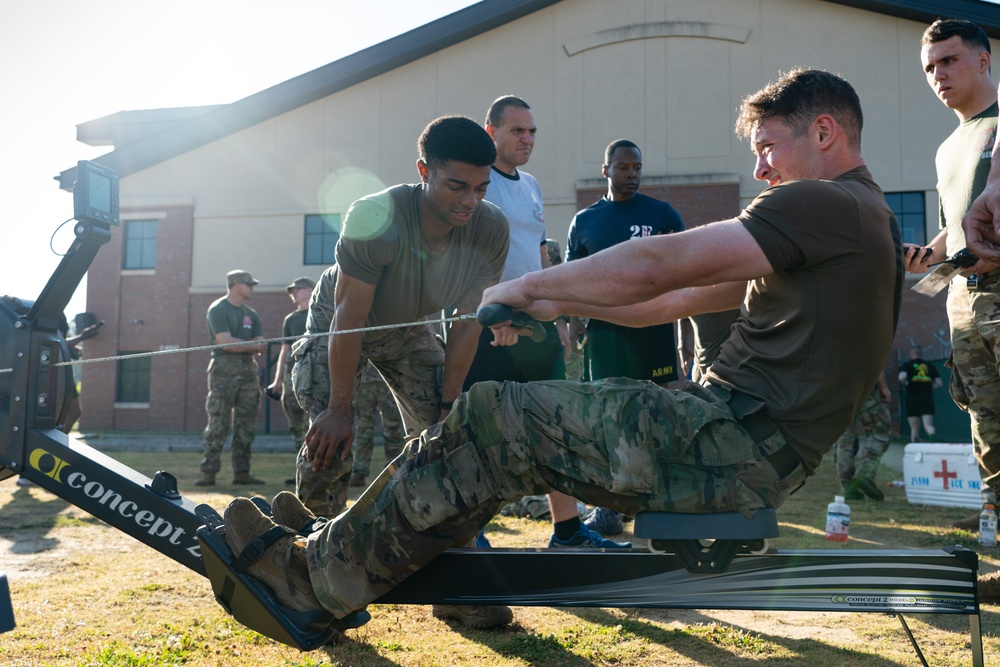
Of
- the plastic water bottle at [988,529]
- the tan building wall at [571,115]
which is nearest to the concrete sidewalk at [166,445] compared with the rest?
the tan building wall at [571,115]

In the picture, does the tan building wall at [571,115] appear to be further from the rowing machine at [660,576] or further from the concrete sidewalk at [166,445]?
the rowing machine at [660,576]

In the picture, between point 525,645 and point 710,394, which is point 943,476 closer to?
point 525,645

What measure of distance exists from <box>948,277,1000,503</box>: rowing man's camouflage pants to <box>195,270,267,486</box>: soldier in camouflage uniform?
21.5 feet

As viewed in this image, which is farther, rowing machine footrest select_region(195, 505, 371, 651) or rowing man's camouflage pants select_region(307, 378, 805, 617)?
rowing machine footrest select_region(195, 505, 371, 651)

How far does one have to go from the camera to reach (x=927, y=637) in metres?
3.12

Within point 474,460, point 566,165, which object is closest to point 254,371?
point 474,460

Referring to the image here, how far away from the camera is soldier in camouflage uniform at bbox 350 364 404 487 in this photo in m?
8.44

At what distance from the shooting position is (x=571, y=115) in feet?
63.8

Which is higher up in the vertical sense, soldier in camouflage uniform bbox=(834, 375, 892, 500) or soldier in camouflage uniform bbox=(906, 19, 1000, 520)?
soldier in camouflage uniform bbox=(906, 19, 1000, 520)

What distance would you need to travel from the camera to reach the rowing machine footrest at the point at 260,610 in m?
2.35

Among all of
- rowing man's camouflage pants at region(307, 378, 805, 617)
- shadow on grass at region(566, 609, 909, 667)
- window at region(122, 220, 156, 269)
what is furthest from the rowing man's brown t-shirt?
window at region(122, 220, 156, 269)

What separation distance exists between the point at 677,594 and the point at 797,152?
1.29m

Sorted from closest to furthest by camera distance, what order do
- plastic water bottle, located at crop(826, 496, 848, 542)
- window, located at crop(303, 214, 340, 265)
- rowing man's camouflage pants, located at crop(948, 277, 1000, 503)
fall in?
rowing man's camouflage pants, located at crop(948, 277, 1000, 503) < plastic water bottle, located at crop(826, 496, 848, 542) < window, located at crop(303, 214, 340, 265)

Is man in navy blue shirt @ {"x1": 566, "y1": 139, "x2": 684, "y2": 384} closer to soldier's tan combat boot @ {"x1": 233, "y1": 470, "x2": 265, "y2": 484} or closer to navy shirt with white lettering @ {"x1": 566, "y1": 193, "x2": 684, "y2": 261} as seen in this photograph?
navy shirt with white lettering @ {"x1": 566, "y1": 193, "x2": 684, "y2": 261}
